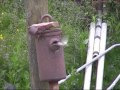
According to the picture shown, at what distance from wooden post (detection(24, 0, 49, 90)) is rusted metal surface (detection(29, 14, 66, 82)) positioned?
7.6 inches

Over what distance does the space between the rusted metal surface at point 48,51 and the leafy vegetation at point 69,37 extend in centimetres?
91

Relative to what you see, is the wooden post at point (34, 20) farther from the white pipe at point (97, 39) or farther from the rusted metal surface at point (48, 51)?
the white pipe at point (97, 39)

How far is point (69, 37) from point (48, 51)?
6.91 ft

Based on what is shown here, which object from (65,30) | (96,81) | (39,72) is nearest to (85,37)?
(65,30)

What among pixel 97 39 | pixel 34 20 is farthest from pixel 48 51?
pixel 97 39

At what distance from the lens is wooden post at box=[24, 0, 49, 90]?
3.89 meters

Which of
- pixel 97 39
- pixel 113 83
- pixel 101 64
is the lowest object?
pixel 113 83

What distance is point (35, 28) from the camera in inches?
145

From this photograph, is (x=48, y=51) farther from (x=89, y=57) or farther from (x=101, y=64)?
(x=89, y=57)

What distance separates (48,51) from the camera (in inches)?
148

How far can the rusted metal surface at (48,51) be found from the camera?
12.2 ft

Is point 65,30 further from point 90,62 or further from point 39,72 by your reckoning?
point 39,72

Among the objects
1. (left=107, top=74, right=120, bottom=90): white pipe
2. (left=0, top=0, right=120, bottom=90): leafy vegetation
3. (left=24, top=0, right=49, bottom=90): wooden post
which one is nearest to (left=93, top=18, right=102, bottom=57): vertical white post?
(left=0, top=0, right=120, bottom=90): leafy vegetation

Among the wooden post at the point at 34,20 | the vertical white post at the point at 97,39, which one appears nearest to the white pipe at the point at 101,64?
the vertical white post at the point at 97,39
